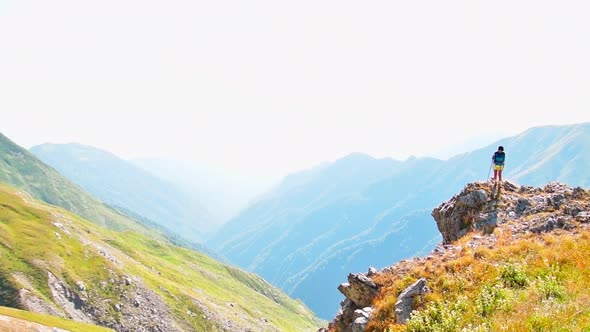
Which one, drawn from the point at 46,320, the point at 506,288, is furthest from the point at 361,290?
the point at 46,320

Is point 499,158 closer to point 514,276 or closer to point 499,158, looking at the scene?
point 499,158

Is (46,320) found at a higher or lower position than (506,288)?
lower

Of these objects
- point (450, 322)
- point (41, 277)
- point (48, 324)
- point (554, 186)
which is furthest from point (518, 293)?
point (41, 277)

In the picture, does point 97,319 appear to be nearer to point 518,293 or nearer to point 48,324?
point 48,324

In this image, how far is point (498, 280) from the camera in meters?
20.4

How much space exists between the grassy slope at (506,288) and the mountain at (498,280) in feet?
0.13

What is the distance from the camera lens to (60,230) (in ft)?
481

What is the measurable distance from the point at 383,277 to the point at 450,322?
8306 millimetres

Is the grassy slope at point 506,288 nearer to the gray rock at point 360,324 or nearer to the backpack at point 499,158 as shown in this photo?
the gray rock at point 360,324

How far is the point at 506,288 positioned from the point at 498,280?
1.19 metres

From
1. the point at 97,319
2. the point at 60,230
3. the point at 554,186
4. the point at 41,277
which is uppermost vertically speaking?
the point at 554,186

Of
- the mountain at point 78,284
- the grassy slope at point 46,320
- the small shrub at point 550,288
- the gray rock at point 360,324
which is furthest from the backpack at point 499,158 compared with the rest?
the mountain at point 78,284

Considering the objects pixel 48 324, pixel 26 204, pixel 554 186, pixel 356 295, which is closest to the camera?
pixel 356 295

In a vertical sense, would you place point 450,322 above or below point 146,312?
above
